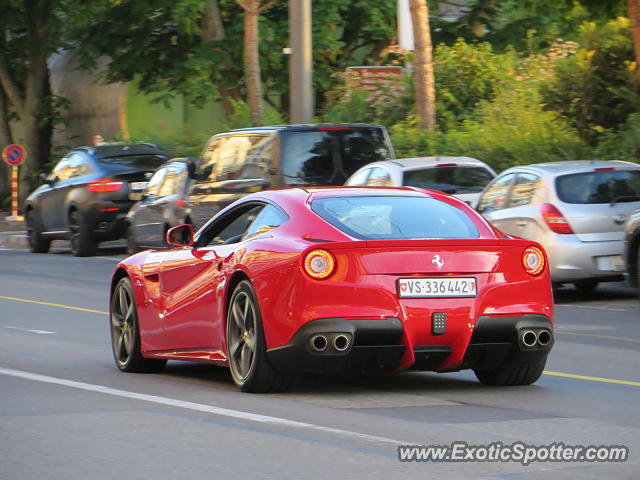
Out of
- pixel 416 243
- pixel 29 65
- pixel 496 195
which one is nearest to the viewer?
pixel 416 243

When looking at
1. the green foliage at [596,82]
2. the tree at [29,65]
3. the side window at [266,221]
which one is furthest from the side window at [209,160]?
the tree at [29,65]

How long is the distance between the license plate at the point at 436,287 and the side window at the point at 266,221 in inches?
38.1

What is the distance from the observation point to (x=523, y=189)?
55.9ft

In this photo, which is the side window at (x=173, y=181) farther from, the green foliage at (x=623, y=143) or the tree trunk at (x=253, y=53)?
the tree trunk at (x=253, y=53)

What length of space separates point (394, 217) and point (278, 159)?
966 centimetres

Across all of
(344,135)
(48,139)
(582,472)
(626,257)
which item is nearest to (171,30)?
(48,139)

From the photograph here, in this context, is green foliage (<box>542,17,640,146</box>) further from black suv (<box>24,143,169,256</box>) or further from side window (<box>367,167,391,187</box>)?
black suv (<box>24,143,169,256</box>)

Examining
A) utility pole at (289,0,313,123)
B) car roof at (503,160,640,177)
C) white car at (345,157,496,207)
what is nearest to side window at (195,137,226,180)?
white car at (345,157,496,207)

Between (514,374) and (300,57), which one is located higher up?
(300,57)

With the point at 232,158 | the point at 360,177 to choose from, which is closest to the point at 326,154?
the point at 360,177

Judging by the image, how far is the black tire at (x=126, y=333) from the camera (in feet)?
35.0

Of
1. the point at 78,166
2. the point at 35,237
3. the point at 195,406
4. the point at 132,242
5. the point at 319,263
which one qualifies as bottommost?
the point at 35,237

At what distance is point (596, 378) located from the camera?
1012cm

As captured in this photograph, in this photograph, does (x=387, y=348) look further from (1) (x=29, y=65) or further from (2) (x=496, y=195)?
(1) (x=29, y=65)
